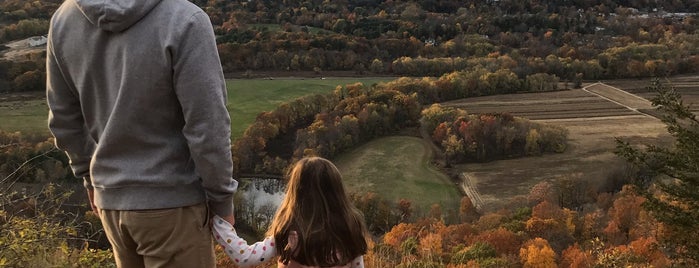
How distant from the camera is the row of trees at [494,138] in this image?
37875 mm

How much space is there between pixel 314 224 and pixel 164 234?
2.40ft

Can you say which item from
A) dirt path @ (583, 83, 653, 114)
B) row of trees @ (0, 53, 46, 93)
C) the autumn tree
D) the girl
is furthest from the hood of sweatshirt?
dirt path @ (583, 83, 653, 114)

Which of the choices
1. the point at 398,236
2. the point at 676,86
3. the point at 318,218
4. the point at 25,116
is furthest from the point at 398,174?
the point at 318,218

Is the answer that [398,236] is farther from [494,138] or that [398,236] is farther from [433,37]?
[433,37]

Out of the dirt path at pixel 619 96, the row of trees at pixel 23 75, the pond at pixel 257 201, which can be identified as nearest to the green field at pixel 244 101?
the row of trees at pixel 23 75

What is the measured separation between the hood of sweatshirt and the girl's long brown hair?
3.37ft

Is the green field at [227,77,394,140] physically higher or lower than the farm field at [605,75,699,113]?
higher

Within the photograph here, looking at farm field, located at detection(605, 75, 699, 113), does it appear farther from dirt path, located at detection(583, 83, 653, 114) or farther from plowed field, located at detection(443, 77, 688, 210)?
dirt path, located at detection(583, 83, 653, 114)

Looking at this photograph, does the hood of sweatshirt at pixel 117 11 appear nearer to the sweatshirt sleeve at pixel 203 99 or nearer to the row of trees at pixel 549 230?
the sweatshirt sleeve at pixel 203 99

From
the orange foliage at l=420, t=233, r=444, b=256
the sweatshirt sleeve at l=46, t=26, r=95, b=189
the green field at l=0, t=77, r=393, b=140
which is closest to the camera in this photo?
the sweatshirt sleeve at l=46, t=26, r=95, b=189

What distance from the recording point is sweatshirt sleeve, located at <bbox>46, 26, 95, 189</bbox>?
279 cm

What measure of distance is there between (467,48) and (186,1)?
66.5m

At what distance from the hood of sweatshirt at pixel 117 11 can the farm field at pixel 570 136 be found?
96.4 ft

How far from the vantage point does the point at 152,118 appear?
8.34ft
